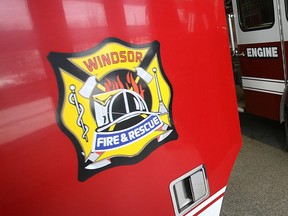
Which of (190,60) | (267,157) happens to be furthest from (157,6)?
(267,157)

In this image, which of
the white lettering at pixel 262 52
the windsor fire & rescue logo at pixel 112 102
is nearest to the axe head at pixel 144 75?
the windsor fire & rescue logo at pixel 112 102

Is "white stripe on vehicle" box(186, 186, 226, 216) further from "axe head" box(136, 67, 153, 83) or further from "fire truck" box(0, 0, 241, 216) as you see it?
"axe head" box(136, 67, 153, 83)

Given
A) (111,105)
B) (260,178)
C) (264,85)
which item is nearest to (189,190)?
(111,105)

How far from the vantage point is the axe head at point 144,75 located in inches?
36.9

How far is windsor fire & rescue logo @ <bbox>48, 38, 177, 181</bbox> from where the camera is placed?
2.66 ft

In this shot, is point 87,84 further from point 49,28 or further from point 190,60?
point 190,60

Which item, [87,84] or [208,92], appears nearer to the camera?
[87,84]

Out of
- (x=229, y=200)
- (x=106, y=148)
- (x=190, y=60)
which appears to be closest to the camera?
(x=106, y=148)

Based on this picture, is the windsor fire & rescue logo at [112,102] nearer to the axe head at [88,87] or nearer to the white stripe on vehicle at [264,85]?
the axe head at [88,87]

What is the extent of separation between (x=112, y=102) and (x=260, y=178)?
237 centimetres

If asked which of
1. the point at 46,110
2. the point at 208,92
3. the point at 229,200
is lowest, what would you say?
the point at 229,200

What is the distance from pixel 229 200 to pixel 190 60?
180 centimetres

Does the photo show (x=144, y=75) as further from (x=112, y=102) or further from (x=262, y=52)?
(x=262, y=52)

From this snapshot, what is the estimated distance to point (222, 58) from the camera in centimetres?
124
